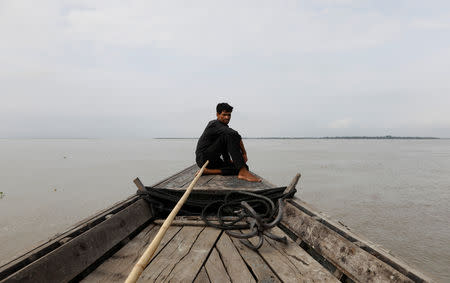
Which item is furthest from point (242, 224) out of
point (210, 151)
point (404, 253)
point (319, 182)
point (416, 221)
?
point (319, 182)

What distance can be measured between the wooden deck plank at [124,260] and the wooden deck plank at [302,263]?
3.35 feet

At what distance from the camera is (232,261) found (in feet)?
Result: 6.52

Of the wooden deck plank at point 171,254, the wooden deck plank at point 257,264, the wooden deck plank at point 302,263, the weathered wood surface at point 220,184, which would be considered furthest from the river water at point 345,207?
the wooden deck plank at point 171,254

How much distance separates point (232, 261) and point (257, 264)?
20cm

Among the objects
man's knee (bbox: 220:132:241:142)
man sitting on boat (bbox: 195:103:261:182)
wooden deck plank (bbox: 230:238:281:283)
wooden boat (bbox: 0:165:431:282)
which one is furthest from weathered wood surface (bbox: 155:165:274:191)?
wooden deck plank (bbox: 230:238:281:283)

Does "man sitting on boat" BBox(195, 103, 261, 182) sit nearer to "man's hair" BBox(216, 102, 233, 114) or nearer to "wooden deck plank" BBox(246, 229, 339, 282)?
"man's hair" BBox(216, 102, 233, 114)

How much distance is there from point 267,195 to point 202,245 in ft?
3.66

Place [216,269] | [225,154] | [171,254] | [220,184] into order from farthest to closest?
1. [225,154]
2. [220,184]
3. [171,254]
4. [216,269]

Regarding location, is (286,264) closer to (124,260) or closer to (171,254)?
(171,254)

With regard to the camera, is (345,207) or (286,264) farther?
(345,207)

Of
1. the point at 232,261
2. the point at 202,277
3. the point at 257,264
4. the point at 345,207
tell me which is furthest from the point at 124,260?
the point at 345,207

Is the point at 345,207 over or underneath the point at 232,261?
underneath

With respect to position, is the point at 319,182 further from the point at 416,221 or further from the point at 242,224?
the point at 242,224

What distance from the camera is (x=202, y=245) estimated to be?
2256 mm
